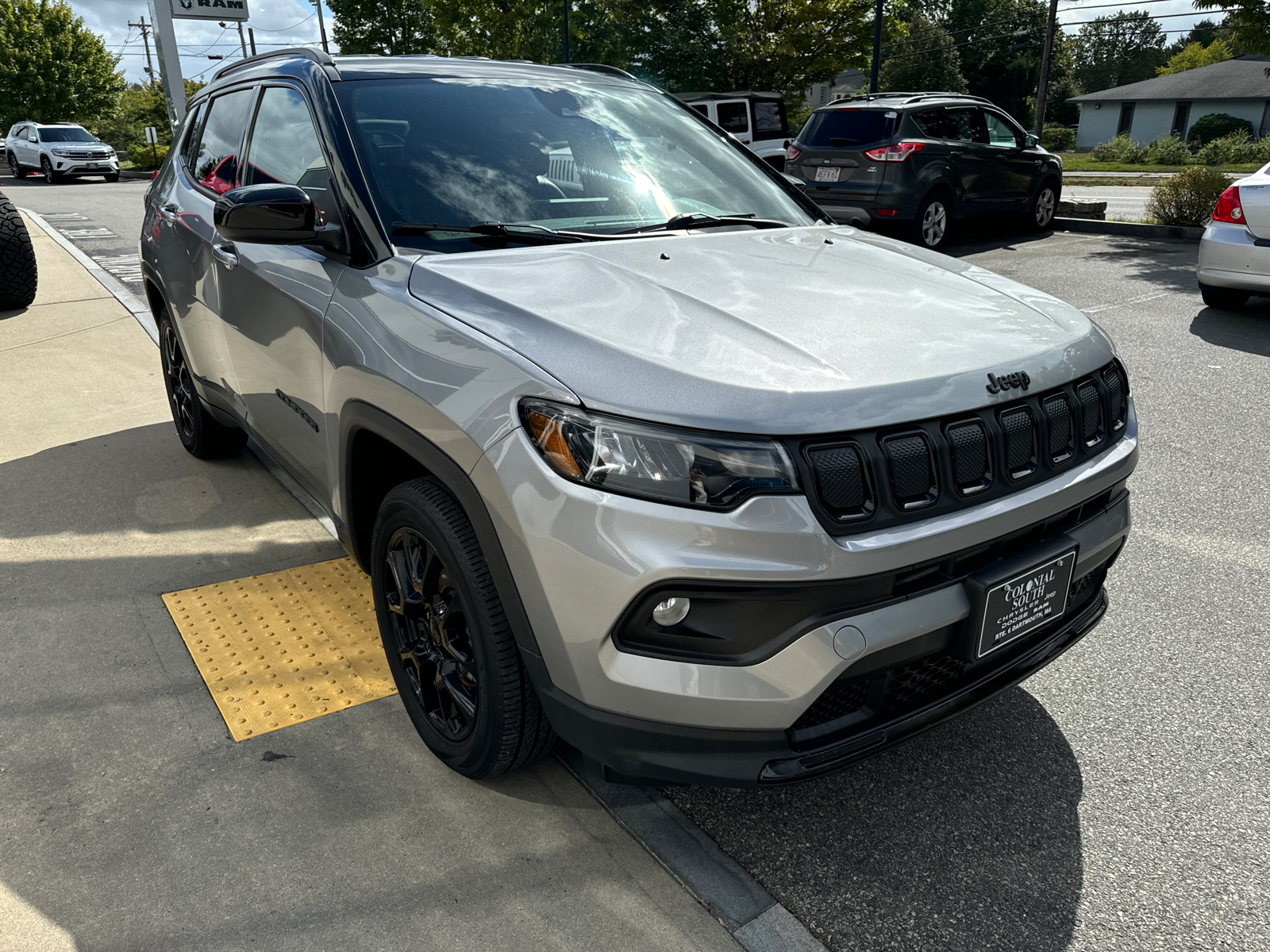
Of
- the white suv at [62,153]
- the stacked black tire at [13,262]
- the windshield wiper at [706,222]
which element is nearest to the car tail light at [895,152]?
the windshield wiper at [706,222]

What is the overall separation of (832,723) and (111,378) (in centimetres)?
578

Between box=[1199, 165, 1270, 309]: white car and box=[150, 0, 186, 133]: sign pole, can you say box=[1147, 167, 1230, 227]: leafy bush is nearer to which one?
box=[1199, 165, 1270, 309]: white car

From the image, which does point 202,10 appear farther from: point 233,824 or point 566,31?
point 233,824

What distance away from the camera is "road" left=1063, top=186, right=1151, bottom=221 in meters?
17.1

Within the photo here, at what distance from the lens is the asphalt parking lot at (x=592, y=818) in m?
2.04

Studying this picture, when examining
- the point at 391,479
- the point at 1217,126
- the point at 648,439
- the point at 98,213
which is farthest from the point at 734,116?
the point at 1217,126

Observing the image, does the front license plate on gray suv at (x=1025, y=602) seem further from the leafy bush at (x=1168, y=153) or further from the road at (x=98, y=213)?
the leafy bush at (x=1168, y=153)

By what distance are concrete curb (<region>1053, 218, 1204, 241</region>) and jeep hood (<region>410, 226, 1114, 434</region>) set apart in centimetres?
1050

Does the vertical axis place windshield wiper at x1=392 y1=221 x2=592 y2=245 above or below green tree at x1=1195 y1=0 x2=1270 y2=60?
below

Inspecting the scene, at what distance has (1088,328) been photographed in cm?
249

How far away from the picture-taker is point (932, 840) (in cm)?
228

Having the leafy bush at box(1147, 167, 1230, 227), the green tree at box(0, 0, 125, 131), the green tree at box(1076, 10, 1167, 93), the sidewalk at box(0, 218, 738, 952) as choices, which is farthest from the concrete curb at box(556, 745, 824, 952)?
the green tree at box(1076, 10, 1167, 93)

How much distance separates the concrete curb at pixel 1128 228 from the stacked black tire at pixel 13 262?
39.1 feet

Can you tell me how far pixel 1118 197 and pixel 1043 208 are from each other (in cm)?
1138
